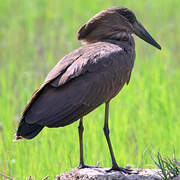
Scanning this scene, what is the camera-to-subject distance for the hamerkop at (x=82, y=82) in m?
4.76

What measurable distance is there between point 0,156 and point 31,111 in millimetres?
1406

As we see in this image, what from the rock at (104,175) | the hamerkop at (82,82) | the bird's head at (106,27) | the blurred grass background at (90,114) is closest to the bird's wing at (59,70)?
the hamerkop at (82,82)

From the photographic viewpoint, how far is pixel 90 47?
206 inches

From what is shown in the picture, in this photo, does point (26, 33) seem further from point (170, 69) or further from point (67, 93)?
point (67, 93)

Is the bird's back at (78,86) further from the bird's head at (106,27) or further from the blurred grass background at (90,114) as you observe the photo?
the blurred grass background at (90,114)

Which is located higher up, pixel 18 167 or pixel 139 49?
pixel 139 49

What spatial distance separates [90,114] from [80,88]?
232cm

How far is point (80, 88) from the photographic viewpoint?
4.93m

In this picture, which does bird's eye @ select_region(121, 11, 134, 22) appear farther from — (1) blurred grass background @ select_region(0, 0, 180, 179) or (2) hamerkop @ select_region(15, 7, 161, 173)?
(1) blurred grass background @ select_region(0, 0, 180, 179)

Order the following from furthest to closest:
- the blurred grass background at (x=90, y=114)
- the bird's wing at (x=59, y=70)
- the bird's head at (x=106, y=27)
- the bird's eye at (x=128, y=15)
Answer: the blurred grass background at (x=90, y=114) → the bird's eye at (x=128, y=15) → the bird's head at (x=106, y=27) → the bird's wing at (x=59, y=70)

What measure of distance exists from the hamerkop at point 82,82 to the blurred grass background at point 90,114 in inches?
28.7

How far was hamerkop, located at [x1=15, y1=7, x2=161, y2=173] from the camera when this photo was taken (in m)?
4.76

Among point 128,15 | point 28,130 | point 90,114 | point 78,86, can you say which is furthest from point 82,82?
point 90,114

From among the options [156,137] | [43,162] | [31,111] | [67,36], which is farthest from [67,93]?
[67,36]
